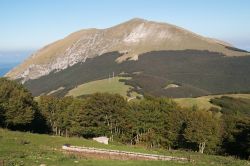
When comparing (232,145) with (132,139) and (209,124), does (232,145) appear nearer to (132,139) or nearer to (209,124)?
(209,124)

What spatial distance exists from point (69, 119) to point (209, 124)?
4390cm

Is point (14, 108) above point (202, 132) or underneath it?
above

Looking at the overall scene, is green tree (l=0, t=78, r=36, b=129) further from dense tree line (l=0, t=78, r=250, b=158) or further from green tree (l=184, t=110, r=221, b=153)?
green tree (l=184, t=110, r=221, b=153)

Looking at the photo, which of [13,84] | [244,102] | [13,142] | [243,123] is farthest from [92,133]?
[244,102]

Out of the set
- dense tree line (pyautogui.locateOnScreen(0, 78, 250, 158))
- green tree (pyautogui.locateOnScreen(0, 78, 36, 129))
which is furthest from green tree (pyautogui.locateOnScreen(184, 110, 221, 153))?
green tree (pyautogui.locateOnScreen(0, 78, 36, 129))

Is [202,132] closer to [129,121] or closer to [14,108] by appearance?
[129,121]

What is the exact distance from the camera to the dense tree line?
104 m

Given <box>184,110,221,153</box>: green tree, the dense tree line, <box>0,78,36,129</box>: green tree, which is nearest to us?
<box>184,110,221,153</box>: green tree

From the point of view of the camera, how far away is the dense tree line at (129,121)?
103875mm

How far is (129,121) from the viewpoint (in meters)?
121

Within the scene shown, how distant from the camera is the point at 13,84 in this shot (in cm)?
11794

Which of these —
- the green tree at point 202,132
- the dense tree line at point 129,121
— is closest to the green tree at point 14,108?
the dense tree line at point 129,121

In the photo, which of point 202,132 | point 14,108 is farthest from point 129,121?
point 14,108

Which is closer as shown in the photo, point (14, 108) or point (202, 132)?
point (202, 132)
